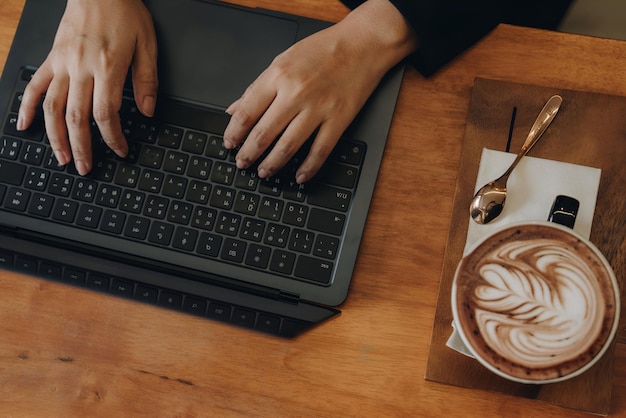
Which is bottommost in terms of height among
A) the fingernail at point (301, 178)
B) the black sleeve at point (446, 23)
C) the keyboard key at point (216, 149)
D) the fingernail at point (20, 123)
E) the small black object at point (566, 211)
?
the fingernail at point (20, 123)

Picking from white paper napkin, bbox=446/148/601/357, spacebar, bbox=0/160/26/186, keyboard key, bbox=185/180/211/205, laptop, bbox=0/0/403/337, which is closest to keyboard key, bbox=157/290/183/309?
laptop, bbox=0/0/403/337

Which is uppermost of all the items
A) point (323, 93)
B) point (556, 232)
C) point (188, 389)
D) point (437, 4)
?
point (437, 4)

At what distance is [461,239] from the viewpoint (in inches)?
23.7

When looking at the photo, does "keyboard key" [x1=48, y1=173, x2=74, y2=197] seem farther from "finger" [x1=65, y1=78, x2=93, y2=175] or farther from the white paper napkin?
the white paper napkin

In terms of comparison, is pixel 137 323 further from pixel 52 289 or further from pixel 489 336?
pixel 489 336

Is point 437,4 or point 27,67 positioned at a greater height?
point 437,4

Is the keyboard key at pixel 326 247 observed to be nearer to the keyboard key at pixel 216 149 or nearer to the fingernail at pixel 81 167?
the keyboard key at pixel 216 149

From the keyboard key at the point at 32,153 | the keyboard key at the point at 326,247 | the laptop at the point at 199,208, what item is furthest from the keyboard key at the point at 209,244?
the keyboard key at the point at 32,153

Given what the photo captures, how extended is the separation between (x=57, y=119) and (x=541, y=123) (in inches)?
20.6

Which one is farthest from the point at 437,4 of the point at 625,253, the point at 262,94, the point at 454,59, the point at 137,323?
the point at 137,323

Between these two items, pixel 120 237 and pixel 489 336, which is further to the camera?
pixel 120 237

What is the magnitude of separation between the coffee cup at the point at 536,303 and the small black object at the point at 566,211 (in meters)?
0.07

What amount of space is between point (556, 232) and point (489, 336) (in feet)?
0.36

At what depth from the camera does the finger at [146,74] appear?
63cm
